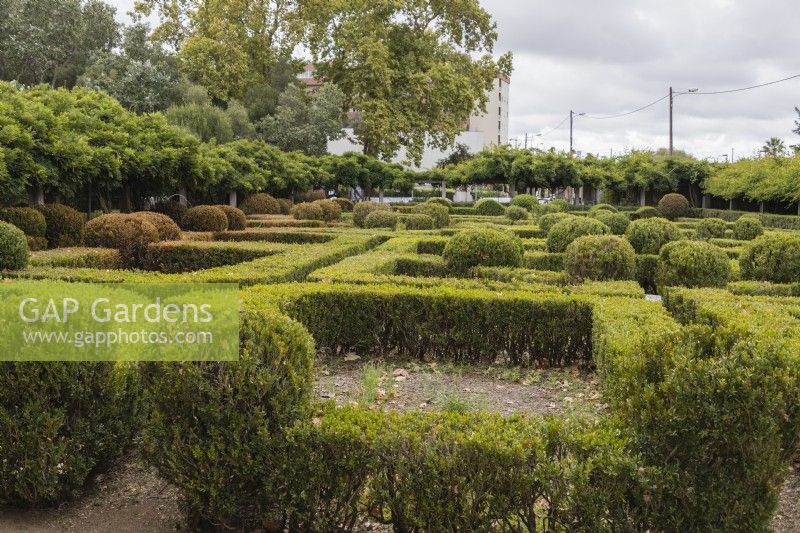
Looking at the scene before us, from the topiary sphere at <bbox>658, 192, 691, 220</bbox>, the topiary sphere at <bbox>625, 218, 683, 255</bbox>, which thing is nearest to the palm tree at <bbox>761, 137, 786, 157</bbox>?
the topiary sphere at <bbox>658, 192, 691, 220</bbox>

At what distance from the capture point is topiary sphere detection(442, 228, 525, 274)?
1121cm

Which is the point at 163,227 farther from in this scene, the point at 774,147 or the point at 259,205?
the point at 774,147

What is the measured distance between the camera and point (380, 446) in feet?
10.9

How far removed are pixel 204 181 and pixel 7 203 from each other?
312 inches

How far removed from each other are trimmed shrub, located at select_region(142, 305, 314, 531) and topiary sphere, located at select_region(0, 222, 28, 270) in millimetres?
7505

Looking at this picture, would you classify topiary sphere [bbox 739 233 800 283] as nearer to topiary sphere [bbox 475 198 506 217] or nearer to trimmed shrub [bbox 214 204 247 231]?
trimmed shrub [bbox 214 204 247 231]

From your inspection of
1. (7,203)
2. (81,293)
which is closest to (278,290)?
(81,293)

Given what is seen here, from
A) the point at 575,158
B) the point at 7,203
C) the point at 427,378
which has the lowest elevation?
the point at 427,378

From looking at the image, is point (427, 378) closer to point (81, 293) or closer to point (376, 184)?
point (81, 293)

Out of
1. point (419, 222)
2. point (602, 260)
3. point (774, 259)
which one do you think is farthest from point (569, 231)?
point (419, 222)

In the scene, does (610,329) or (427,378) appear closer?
(610,329)

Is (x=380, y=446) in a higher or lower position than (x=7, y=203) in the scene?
lower

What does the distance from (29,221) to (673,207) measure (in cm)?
3270

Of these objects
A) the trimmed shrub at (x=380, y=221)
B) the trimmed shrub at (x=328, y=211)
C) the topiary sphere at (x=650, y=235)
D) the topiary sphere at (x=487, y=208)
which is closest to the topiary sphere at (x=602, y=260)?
the topiary sphere at (x=650, y=235)
